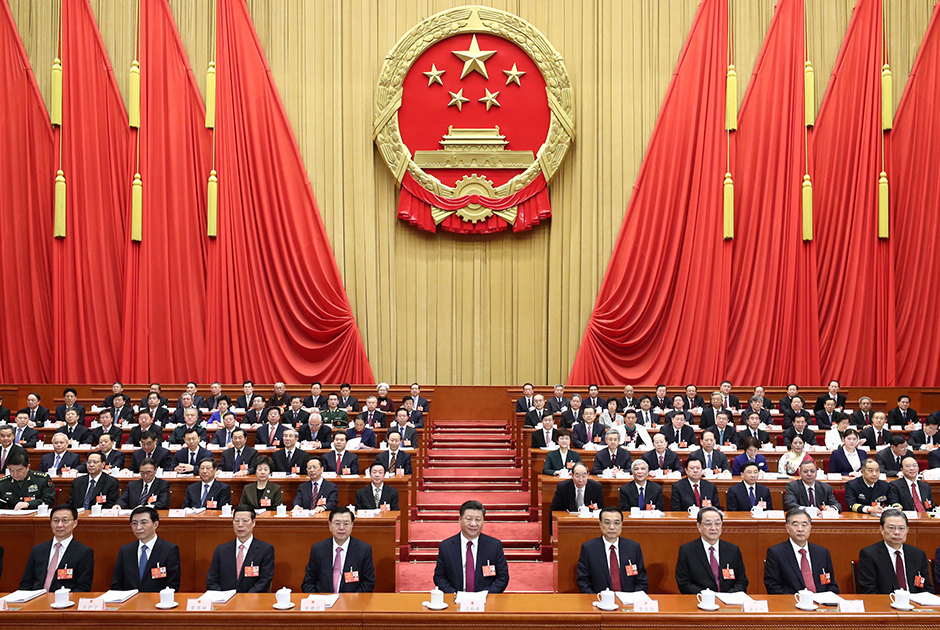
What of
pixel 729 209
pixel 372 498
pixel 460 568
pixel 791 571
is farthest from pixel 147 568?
pixel 729 209

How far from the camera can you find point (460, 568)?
4383mm

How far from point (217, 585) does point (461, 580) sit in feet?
4.63

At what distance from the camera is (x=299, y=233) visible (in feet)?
35.5

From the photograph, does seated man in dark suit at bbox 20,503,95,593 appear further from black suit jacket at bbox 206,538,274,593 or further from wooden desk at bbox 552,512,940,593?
wooden desk at bbox 552,512,940,593

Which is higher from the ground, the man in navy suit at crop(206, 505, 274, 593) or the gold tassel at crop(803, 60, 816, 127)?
the gold tassel at crop(803, 60, 816, 127)

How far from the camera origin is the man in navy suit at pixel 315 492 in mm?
5738

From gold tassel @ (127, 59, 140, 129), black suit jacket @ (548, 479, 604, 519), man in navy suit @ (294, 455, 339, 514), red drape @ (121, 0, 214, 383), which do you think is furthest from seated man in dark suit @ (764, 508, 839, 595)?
gold tassel @ (127, 59, 140, 129)

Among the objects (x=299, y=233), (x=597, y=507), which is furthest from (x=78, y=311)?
(x=597, y=507)

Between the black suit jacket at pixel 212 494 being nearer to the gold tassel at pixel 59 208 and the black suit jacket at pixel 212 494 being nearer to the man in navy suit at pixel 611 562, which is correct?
the man in navy suit at pixel 611 562

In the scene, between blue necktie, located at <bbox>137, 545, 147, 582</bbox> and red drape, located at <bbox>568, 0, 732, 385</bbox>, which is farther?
red drape, located at <bbox>568, 0, 732, 385</bbox>

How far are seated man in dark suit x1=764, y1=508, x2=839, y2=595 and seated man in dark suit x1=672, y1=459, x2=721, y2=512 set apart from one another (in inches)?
46.3

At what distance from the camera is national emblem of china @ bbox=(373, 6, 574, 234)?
1092cm

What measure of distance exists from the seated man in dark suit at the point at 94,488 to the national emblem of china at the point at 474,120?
589 centimetres

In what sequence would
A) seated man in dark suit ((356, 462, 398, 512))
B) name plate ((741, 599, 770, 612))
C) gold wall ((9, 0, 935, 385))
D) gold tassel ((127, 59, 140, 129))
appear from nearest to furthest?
name plate ((741, 599, 770, 612)), seated man in dark suit ((356, 462, 398, 512)), gold tassel ((127, 59, 140, 129)), gold wall ((9, 0, 935, 385))
